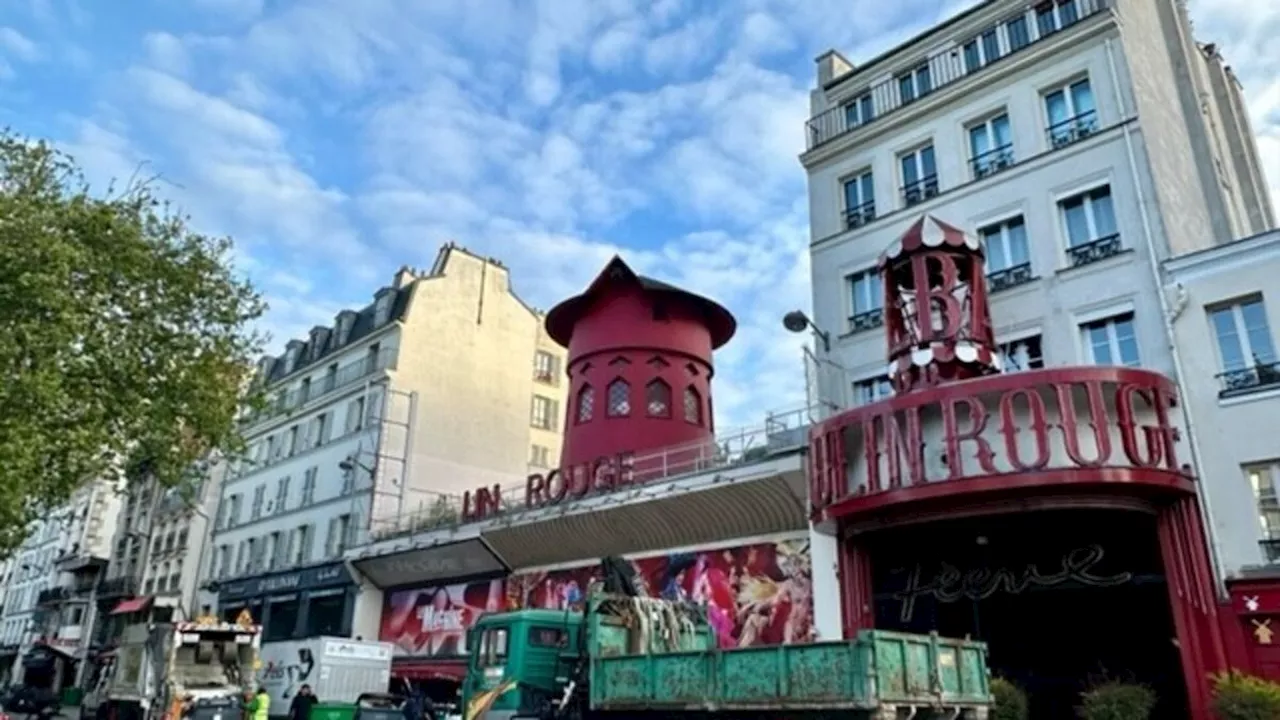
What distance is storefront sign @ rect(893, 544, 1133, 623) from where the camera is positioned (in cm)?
1566

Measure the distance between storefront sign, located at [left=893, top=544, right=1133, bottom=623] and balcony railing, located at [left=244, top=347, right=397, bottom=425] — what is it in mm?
22418

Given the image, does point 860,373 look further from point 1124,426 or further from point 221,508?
point 221,508

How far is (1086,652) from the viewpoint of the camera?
16.9 metres

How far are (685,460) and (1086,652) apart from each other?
9.81m

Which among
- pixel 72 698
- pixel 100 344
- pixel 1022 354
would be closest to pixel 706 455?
pixel 1022 354

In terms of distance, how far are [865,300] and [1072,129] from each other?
5.32m

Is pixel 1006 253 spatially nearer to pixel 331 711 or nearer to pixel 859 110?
pixel 859 110

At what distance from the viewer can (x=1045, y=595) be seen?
1747cm

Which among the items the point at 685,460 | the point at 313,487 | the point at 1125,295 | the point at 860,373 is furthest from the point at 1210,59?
the point at 313,487

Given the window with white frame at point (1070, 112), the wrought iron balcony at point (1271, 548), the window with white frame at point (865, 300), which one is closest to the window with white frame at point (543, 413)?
the window with white frame at point (865, 300)

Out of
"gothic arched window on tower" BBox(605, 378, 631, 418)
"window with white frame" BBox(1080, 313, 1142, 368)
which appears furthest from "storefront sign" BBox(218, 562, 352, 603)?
"window with white frame" BBox(1080, 313, 1142, 368)

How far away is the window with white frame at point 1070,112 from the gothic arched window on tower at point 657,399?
41.5ft

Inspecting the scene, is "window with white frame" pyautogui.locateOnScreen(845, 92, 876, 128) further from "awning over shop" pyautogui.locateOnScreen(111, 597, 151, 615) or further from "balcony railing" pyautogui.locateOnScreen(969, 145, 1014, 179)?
"awning over shop" pyautogui.locateOnScreen(111, 597, 151, 615)

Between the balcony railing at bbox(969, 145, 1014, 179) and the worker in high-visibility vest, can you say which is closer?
the worker in high-visibility vest
